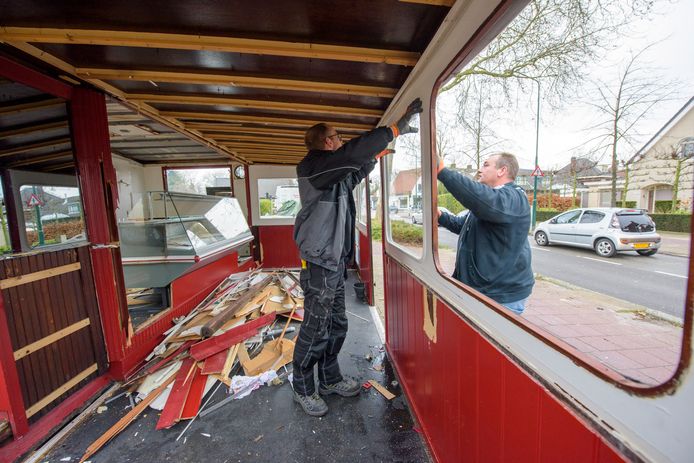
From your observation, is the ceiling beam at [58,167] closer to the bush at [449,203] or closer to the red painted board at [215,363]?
the red painted board at [215,363]

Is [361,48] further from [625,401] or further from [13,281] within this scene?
[13,281]

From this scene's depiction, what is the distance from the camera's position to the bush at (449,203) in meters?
1.89

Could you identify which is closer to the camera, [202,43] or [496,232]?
[496,232]

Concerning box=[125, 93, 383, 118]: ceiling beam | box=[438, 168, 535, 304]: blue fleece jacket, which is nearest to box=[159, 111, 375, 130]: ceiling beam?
box=[125, 93, 383, 118]: ceiling beam

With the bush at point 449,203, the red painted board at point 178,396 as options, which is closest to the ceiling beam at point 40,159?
the red painted board at point 178,396

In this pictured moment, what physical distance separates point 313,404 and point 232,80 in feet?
8.73

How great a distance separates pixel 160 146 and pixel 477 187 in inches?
228

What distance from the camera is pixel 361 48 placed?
1.73m

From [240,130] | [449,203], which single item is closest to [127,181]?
[240,130]

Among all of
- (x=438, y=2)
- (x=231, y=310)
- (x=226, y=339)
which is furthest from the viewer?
(x=231, y=310)

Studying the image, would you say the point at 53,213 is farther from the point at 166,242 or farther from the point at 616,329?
the point at 616,329

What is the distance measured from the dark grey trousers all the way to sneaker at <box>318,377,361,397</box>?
209 millimetres

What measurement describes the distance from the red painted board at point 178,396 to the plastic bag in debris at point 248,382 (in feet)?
1.29

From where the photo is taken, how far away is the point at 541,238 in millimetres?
1571
